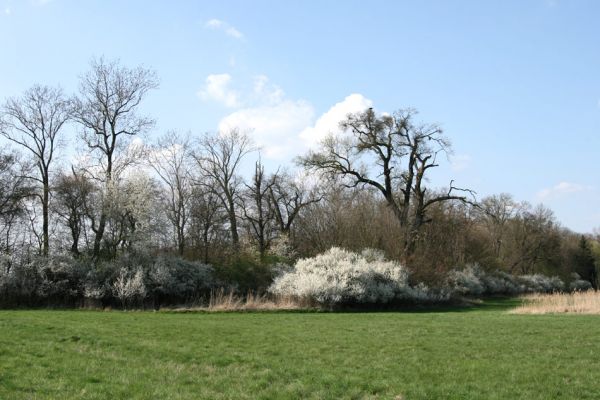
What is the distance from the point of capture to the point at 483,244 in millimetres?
53594

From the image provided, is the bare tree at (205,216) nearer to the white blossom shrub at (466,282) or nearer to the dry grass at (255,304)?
the dry grass at (255,304)

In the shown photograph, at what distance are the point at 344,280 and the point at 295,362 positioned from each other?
1899 cm

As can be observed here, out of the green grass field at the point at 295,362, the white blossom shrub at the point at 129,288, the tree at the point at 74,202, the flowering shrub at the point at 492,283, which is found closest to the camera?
the green grass field at the point at 295,362

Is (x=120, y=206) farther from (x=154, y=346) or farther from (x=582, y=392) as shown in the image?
(x=582, y=392)

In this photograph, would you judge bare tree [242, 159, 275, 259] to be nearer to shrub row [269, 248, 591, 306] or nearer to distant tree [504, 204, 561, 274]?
shrub row [269, 248, 591, 306]

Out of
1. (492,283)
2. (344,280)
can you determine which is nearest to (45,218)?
(344,280)

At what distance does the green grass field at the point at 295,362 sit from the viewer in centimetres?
Answer: 816

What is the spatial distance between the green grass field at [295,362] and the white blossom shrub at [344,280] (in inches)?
470

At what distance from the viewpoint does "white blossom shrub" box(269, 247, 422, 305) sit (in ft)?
93.9

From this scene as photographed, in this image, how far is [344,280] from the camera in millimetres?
29438

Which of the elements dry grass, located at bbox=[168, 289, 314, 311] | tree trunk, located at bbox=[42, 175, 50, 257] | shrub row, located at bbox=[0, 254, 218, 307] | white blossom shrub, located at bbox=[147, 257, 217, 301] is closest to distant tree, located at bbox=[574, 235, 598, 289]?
dry grass, located at bbox=[168, 289, 314, 311]

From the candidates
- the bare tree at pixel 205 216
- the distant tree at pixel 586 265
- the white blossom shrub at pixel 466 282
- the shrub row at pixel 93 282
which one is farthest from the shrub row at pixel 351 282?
the distant tree at pixel 586 265

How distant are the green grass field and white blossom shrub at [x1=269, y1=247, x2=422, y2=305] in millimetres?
11950

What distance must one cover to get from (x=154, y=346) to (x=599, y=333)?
487 inches
